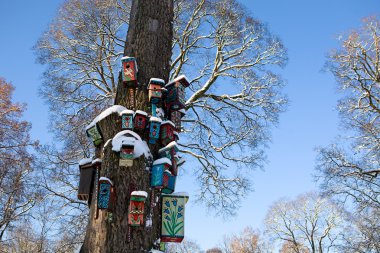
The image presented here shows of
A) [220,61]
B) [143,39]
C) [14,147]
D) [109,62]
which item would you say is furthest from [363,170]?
[14,147]

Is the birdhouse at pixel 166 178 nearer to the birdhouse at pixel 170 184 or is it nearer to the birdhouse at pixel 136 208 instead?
the birdhouse at pixel 170 184

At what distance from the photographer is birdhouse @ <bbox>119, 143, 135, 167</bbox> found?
11.2 feet

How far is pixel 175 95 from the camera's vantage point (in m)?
4.12

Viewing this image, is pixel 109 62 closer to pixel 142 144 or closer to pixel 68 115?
pixel 68 115

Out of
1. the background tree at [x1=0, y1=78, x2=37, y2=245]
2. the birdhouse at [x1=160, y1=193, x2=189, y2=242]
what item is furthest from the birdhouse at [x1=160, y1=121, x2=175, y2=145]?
the background tree at [x1=0, y1=78, x2=37, y2=245]

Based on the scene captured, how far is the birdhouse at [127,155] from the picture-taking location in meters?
3.41

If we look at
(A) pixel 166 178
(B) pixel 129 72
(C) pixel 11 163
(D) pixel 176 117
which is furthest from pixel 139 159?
(C) pixel 11 163

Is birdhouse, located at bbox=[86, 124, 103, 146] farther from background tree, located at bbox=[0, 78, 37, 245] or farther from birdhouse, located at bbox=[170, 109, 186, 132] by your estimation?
background tree, located at bbox=[0, 78, 37, 245]

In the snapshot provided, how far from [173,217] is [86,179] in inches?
36.3

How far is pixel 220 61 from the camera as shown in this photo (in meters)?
10.8

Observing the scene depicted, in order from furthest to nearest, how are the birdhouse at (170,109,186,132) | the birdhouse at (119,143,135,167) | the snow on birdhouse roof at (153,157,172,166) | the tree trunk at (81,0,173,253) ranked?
1. the birdhouse at (170,109,186,132)
2. the snow on birdhouse roof at (153,157,172,166)
3. the birdhouse at (119,143,135,167)
4. the tree trunk at (81,0,173,253)

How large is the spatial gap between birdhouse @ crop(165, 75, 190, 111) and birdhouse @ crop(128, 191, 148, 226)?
1.16m

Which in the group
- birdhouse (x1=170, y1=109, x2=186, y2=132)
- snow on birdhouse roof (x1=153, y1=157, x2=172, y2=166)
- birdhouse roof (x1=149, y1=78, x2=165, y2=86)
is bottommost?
snow on birdhouse roof (x1=153, y1=157, x2=172, y2=166)

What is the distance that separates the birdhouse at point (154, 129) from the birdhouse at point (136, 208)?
63 centimetres
